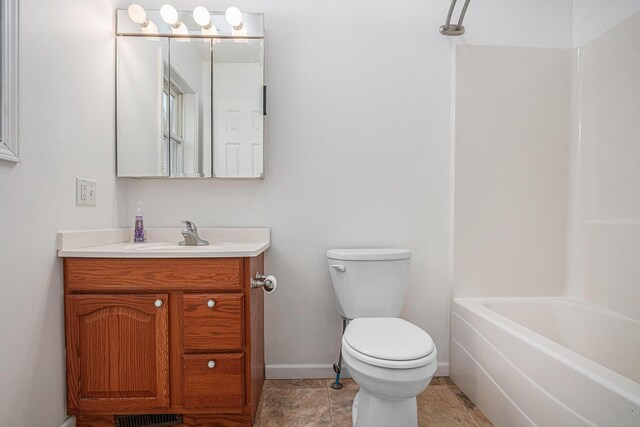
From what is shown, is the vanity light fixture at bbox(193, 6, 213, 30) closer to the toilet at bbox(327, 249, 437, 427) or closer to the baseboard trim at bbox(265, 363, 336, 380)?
the toilet at bbox(327, 249, 437, 427)

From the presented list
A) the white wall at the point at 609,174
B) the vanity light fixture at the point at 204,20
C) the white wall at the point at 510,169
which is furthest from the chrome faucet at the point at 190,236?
the white wall at the point at 609,174

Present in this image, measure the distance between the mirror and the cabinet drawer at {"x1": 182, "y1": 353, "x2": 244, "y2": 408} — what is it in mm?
→ 876

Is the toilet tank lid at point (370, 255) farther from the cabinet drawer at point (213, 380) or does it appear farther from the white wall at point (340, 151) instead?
the cabinet drawer at point (213, 380)

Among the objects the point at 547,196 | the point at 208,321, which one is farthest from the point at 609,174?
the point at 208,321

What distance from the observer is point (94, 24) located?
4.94 ft

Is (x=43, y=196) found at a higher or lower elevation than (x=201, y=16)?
lower

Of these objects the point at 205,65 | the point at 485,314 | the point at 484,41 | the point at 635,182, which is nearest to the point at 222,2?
the point at 205,65

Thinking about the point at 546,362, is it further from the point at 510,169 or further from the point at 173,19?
the point at 173,19

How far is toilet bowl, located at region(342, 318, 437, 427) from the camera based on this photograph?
3.64ft

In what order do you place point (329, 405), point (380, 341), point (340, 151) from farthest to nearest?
point (340, 151) < point (329, 405) < point (380, 341)

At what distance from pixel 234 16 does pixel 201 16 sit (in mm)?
165

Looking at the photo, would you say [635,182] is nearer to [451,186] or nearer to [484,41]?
[451,186]

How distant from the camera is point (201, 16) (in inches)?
64.9

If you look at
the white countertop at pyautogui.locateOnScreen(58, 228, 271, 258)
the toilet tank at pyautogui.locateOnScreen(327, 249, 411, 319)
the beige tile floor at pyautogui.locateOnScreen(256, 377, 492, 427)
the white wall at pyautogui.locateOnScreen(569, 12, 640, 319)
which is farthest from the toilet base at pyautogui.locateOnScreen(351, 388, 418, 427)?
the white wall at pyautogui.locateOnScreen(569, 12, 640, 319)
